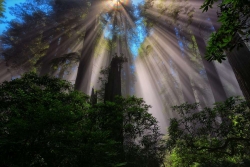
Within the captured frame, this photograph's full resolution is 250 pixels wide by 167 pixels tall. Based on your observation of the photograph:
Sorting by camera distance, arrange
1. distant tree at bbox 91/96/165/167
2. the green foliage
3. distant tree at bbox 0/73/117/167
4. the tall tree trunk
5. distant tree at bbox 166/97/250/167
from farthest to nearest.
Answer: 1. distant tree at bbox 91/96/165/167
2. distant tree at bbox 166/97/250/167
3. the tall tree trunk
4. distant tree at bbox 0/73/117/167
5. the green foliage

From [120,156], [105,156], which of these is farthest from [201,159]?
[105,156]

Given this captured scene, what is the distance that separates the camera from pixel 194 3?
10953mm

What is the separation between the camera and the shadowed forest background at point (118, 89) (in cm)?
305

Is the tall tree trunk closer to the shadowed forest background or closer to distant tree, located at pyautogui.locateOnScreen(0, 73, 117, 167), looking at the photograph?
the shadowed forest background

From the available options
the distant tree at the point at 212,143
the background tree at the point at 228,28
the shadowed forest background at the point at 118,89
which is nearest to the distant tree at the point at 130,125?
the shadowed forest background at the point at 118,89

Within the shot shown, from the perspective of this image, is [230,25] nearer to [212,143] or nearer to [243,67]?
[243,67]

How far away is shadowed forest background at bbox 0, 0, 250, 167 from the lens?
305cm

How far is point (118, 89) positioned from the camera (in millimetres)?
10039

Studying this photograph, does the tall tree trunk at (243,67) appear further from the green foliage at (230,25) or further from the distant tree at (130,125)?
the green foliage at (230,25)

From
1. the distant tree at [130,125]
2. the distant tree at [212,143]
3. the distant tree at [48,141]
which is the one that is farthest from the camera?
the distant tree at [130,125]

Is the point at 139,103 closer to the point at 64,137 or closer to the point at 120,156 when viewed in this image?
the point at 120,156

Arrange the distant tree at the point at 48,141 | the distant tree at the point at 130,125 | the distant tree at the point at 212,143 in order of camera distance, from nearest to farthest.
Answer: the distant tree at the point at 48,141
the distant tree at the point at 212,143
the distant tree at the point at 130,125

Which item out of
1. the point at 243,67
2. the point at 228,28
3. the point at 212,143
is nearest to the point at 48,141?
the point at 228,28

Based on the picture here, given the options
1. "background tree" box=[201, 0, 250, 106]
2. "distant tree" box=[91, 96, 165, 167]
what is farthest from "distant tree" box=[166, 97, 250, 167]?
"background tree" box=[201, 0, 250, 106]
